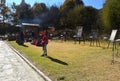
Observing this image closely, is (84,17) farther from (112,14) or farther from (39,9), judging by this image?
(39,9)

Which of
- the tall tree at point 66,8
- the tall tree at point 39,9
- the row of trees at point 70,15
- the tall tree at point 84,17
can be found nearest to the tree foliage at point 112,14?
the row of trees at point 70,15

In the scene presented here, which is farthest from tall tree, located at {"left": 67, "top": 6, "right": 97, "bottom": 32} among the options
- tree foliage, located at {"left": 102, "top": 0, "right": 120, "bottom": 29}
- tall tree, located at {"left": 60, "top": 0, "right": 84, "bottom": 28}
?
tree foliage, located at {"left": 102, "top": 0, "right": 120, "bottom": 29}

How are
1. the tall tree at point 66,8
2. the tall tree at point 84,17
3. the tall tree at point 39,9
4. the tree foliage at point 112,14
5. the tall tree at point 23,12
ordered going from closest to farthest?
the tree foliage at point 112,14, the tall tree at point 84,17, the tall tree at point 66,8, the tall tree at point 39,9, the tall tree at point 23,12

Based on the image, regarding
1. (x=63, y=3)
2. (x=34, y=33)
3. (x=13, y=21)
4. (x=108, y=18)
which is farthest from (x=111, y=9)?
(x=13, y=21)

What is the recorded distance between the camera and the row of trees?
3981cm

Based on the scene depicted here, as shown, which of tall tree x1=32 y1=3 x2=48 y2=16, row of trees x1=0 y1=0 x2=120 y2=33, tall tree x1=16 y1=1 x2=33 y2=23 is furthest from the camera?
tall tree x1=16 y1=1 x2=33 y2=23

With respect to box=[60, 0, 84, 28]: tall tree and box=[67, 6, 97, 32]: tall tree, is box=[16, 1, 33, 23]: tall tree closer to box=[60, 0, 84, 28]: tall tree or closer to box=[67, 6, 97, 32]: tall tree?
box=[60, 0, 84, 28]: tall tree

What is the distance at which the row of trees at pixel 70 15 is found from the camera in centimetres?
3981

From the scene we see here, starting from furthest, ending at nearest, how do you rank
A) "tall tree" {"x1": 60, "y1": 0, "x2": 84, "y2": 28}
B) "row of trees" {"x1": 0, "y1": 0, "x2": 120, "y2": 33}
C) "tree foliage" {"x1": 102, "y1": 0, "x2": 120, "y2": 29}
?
"tall tree" {"x1": 60, "y1": 0, "x2": 84, "y2": 28}, "row of trees" {"x1": 0, "y1": 0, "x2": 120, "y2": 33}, "tree foliage" {"x1": 102, "y1": 0, "x2": 120, "y2": 29}

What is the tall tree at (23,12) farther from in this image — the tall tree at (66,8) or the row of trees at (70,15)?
the tall tree at (66,8)

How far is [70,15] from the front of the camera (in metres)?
70.5

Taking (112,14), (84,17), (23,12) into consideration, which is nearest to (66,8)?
(84,17)

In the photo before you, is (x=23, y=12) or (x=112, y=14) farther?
(x=23, y=12)

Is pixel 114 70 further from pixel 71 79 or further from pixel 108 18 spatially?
pixel 108 18
